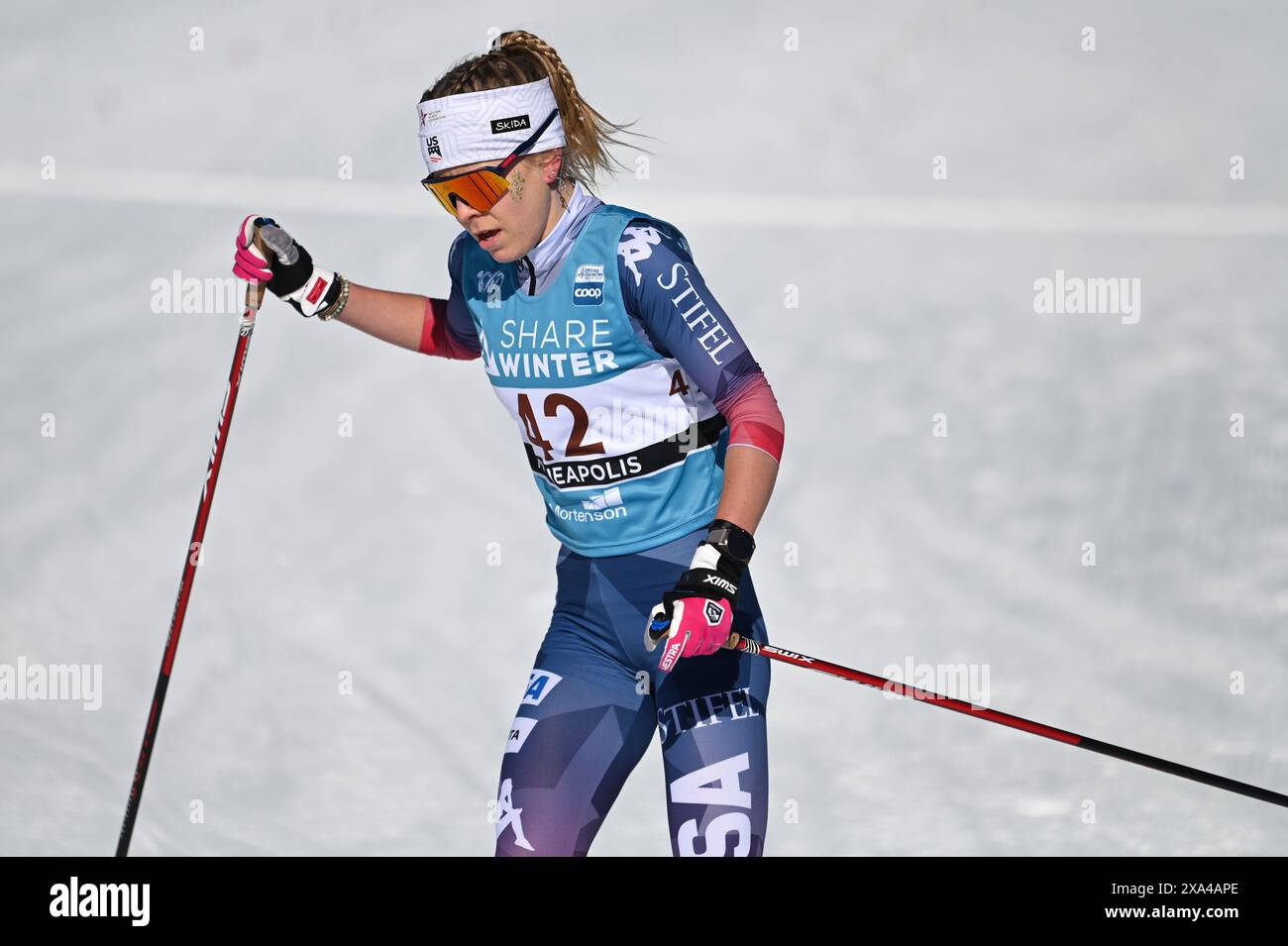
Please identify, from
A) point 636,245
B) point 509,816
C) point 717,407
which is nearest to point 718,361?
point 717,407

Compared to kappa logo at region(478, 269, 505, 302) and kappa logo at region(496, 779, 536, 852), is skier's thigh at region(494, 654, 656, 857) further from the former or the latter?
kappa logo at region(478, 269, 505, 302)

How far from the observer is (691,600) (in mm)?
2188

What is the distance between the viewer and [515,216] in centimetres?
238

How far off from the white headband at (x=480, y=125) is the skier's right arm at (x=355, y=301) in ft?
1.17

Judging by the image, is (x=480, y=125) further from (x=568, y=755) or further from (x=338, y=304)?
(x=568, y=755)

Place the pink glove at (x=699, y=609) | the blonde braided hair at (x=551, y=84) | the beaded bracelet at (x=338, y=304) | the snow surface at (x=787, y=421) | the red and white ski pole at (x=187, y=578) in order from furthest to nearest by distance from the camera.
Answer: the snow surface at (x=787, y=421), the beaded bracelet at (x=338, y=304), the red and white ski pole at (x=187, y=578), the blonde braided hair at (x=551, y=84), the pink glove at (x=699, y=609)

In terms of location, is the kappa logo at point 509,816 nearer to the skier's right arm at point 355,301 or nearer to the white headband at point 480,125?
the skier's right arm at point 355,301

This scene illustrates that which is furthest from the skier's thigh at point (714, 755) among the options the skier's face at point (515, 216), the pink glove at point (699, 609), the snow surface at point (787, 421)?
the snow surface at point (787, 421)

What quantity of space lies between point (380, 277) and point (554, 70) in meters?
4.30

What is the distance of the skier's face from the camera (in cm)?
238
